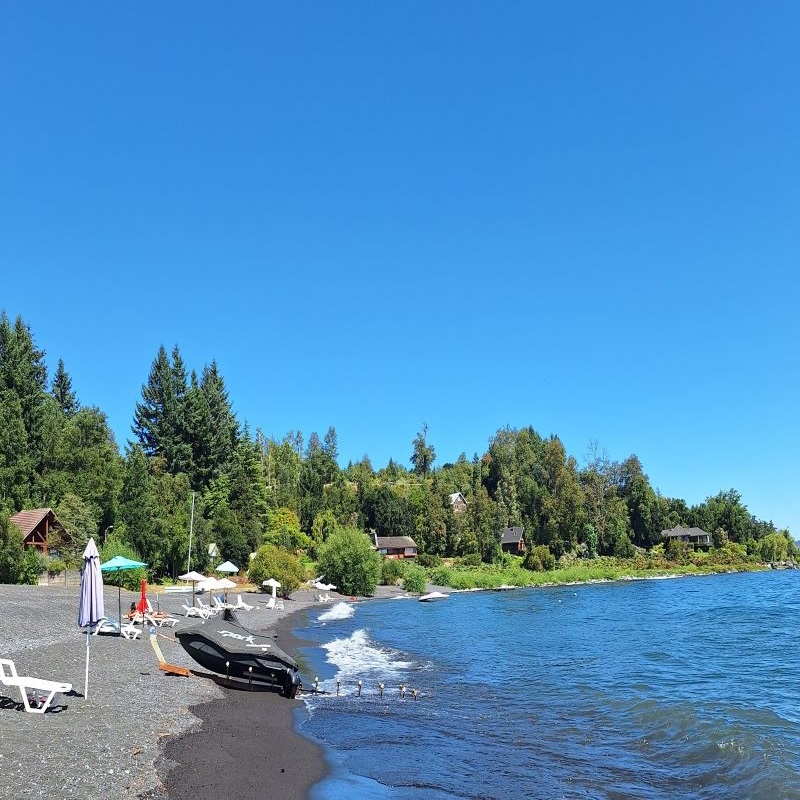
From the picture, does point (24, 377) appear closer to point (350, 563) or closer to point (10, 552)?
point (10, 552)

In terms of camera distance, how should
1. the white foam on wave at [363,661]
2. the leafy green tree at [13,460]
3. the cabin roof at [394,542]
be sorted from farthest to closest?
the cabin roof at [394,542], the leafy green tree at [13,460], the white foam on wave at [363,661]

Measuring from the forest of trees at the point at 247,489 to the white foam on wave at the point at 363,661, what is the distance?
72.8 feet

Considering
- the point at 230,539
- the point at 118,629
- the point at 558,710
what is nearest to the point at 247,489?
the point at 230,539

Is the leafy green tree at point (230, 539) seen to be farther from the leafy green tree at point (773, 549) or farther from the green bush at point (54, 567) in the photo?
the leafy green tree at point (773, 549)

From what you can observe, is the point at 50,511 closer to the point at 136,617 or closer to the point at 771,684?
the point at 136,617

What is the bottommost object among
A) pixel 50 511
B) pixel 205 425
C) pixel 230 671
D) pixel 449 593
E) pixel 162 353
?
pixel 449 593

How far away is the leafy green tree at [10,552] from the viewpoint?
38125 mm

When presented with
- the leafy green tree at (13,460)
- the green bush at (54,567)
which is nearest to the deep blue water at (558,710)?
the green bush at (54,567)

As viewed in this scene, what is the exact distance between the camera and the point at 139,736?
11.8 metres

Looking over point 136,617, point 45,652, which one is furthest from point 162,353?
point 45,652

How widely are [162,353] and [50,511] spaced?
4182 centimetres

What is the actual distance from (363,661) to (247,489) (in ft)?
167

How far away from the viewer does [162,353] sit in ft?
282

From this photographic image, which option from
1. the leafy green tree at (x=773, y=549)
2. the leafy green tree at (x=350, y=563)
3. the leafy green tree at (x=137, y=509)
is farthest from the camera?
the leafy green tree at (x=773, y=549)
